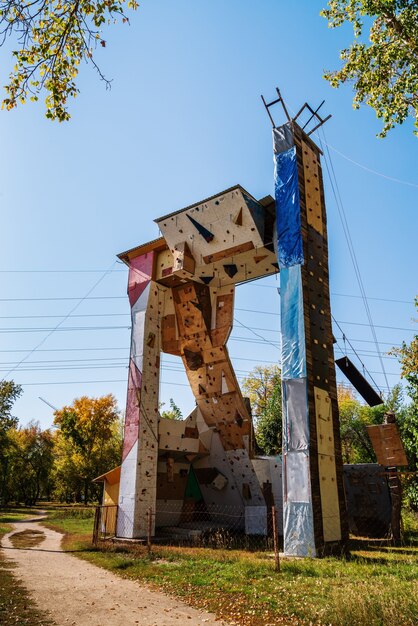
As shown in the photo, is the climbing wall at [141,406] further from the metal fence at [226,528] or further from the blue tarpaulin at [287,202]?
the blue tarpaulin at [287,202]

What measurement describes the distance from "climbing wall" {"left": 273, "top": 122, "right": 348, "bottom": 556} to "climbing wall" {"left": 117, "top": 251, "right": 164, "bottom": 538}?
20.0 feet

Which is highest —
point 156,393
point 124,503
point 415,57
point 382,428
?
point 415,57

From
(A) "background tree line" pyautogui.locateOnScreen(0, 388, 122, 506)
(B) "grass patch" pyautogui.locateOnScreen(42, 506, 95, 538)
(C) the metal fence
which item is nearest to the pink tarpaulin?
(C) the metal fence

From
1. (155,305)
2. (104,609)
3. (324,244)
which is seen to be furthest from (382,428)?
(104,609)

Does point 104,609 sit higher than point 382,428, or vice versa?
point 382,428

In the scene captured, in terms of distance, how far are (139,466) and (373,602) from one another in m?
Answer: 12.7

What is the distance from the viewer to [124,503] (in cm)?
1766

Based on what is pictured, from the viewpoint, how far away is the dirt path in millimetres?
6883

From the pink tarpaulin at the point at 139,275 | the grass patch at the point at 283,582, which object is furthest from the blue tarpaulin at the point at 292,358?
the pink tarpaulin at the point at 139,275

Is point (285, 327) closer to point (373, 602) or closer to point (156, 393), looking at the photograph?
point (156, 393)

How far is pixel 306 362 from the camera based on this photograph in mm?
14852

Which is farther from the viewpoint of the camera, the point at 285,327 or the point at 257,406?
the point at 257,406

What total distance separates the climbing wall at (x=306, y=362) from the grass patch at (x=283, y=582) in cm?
127


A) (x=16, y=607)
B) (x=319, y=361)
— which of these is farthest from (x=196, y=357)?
(x=16, y=607)
